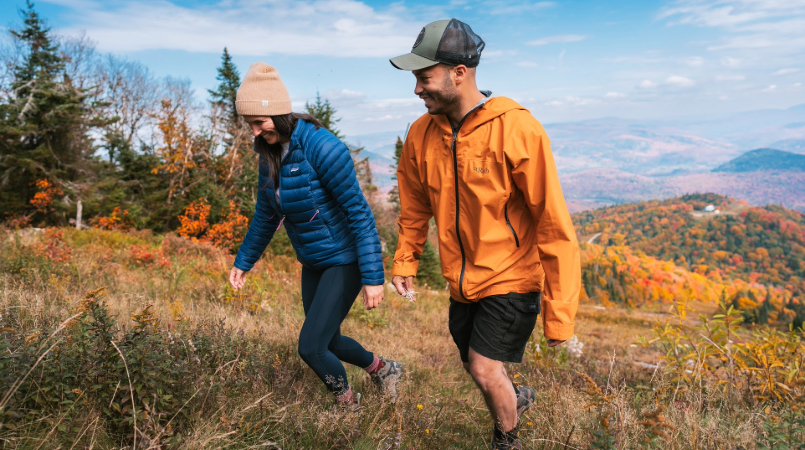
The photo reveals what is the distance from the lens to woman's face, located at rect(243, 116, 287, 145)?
2.62 metres

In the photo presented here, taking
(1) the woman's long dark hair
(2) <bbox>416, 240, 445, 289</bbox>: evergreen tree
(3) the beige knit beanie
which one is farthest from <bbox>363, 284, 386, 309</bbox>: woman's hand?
(2) <bbox>416, 240, 445, 289</bbox>: evergreen tree

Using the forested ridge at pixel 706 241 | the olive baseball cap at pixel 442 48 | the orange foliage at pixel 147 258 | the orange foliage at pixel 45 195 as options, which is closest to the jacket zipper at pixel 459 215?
the olive baseball cap at pixel 442 48

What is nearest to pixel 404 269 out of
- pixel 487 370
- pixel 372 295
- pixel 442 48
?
pixel 372 295

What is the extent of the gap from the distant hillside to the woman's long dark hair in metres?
137

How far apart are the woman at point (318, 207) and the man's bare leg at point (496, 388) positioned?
66 cm

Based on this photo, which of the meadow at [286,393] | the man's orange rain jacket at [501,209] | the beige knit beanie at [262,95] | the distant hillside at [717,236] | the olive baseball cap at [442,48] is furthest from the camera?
the distant hillside at [717,236]

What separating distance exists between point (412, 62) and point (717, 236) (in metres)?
163

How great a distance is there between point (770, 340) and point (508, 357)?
2669mm

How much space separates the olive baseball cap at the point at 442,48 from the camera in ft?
7.26

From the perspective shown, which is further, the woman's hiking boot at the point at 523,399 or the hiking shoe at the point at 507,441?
the woman's hiking boot at the point at 523,399

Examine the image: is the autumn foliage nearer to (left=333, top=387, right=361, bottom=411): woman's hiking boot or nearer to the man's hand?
(left=333, top=387, right=361, bottom=411): woman's hiking boot

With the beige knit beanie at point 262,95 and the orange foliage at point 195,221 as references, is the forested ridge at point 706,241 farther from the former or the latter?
the beige knit beanie at point 262,95

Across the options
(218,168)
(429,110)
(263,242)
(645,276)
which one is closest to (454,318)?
(429,110)

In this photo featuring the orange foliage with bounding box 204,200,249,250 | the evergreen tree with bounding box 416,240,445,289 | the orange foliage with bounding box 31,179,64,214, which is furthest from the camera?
the evergreen tree with bounding box 416,240,445,289
